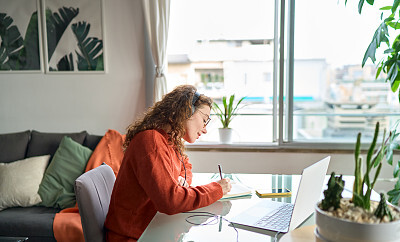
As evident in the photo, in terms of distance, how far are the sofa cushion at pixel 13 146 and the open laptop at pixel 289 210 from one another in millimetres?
2307

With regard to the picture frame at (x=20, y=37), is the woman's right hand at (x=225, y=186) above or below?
below

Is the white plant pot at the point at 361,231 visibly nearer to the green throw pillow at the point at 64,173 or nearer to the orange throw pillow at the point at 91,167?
the orange throw pillow at the point at 91,167

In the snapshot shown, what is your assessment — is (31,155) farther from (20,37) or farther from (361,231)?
(361,231)

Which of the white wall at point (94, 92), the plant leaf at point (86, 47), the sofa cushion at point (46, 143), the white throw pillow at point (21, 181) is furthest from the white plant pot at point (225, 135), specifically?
the white throw pillow at point (21, 181)

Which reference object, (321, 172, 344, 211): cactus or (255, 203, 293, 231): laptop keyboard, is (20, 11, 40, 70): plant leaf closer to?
(255, 203, 293, 231): laptop keyboard

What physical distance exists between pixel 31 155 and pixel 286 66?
7.62 feet

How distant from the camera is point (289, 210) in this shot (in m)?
1.52

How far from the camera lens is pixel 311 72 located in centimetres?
340

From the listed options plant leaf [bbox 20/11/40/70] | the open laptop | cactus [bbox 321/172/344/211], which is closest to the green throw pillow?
plant leaf [bbox 20/11/40/70]

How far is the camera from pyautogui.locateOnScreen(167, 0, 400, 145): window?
10.9 feet

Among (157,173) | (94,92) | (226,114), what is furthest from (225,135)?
(157,173)

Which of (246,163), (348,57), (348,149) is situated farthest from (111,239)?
(348,57)

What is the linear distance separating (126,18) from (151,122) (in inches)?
80.4

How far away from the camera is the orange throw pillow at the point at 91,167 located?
243 cm
